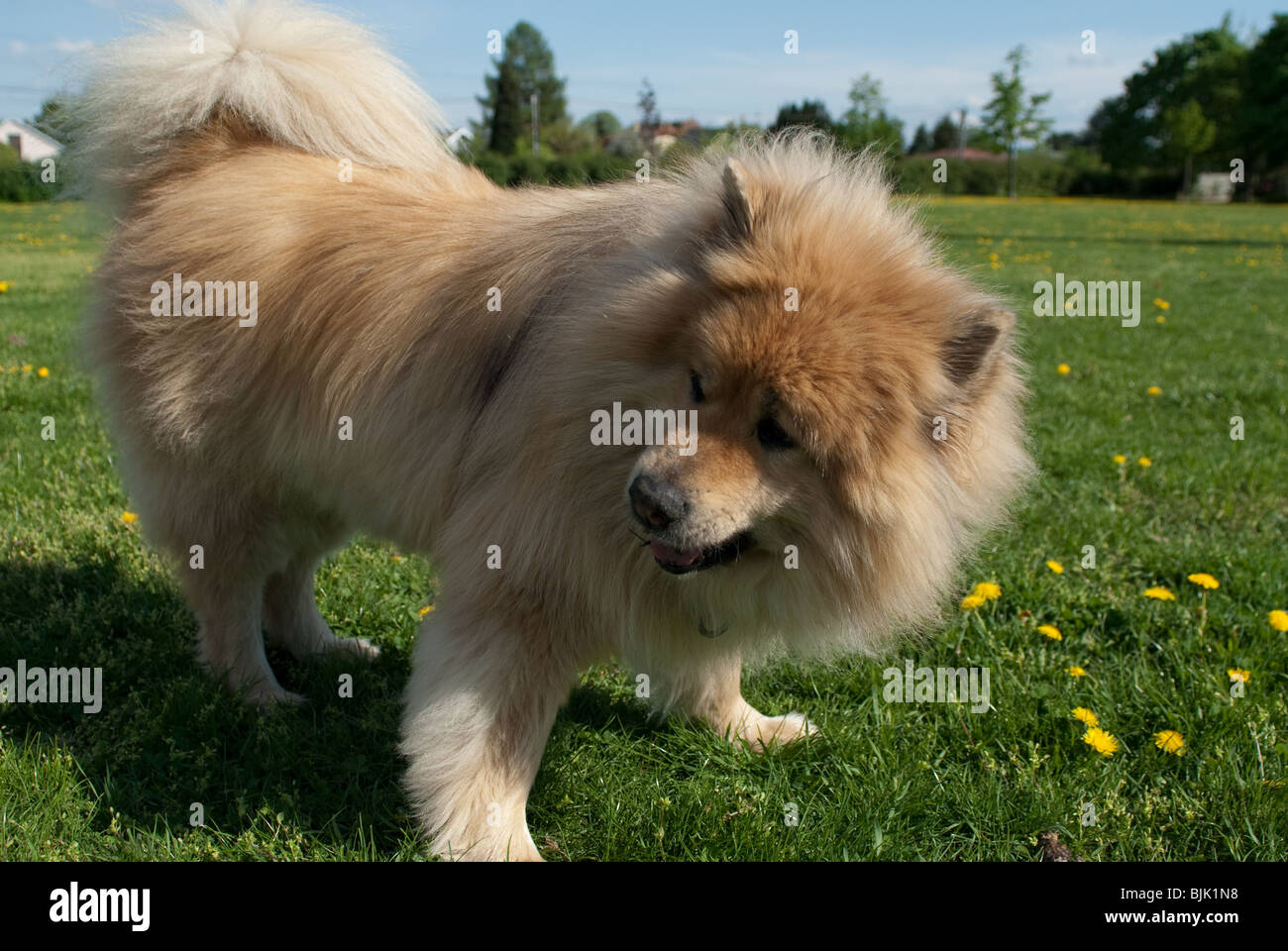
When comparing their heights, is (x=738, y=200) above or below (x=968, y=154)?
below

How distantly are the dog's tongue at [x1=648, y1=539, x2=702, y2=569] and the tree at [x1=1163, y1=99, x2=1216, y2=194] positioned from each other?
68717 millimetres

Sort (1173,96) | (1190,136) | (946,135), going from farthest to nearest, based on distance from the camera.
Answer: (946,135)
(1173,96)
(1190,136)

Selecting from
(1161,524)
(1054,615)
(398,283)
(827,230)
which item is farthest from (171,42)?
(1161,524)

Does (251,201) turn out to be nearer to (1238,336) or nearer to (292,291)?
(292,291)

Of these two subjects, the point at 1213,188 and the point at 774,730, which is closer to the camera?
the point at 774,730

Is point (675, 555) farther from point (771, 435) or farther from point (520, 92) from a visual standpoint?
point (520, 92)

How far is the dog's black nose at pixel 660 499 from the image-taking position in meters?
2.33

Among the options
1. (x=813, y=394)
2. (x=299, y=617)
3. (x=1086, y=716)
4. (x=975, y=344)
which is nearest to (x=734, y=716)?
(x=1086, y=716)

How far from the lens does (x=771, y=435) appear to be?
8.03 ft

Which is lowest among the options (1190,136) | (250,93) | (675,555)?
(675,555)

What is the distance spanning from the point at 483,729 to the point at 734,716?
1126mm

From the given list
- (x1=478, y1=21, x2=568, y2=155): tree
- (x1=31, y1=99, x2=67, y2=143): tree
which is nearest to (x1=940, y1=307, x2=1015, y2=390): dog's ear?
(x1=31, y1=99, x2=67, y2=143): tree

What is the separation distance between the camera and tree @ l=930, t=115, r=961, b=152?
276ft
